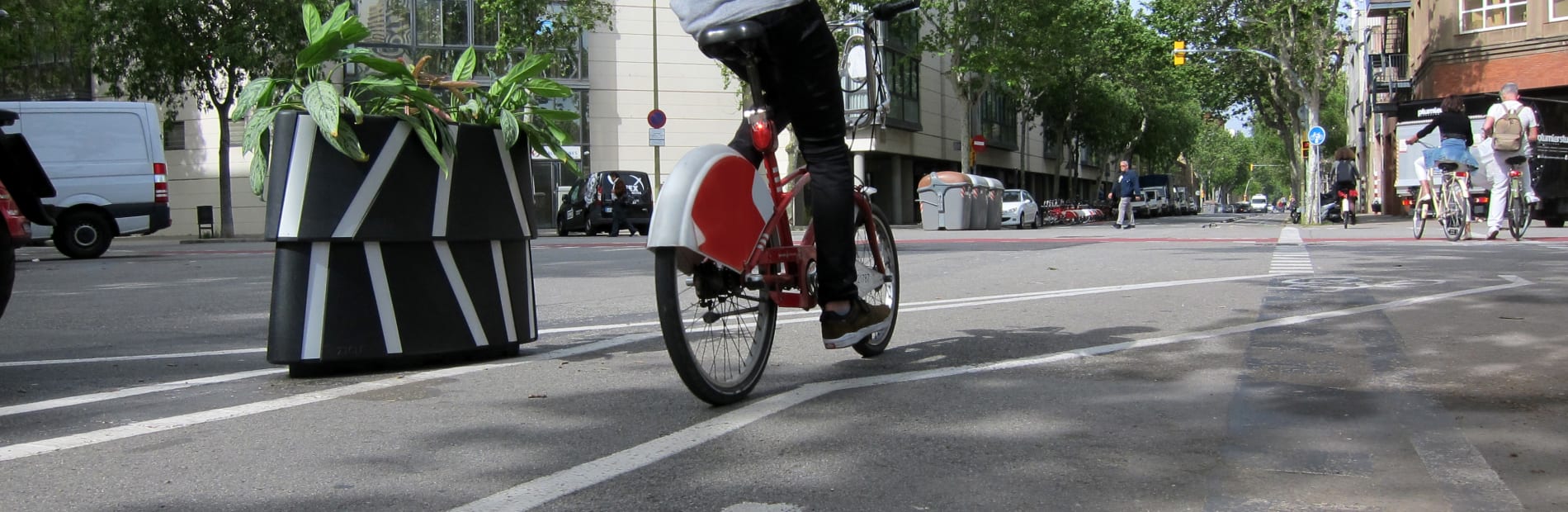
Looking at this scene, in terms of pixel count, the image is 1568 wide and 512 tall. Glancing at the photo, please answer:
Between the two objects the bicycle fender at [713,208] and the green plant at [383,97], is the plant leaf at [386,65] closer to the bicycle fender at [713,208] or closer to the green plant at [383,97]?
the green plant at [383,97]

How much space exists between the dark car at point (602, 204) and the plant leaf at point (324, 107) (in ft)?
70.2

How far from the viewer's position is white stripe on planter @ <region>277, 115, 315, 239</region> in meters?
4.65

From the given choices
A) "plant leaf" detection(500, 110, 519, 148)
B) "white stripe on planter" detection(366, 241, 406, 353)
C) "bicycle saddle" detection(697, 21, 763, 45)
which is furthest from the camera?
"plant leaf" detection(500, 110, 519, 148)

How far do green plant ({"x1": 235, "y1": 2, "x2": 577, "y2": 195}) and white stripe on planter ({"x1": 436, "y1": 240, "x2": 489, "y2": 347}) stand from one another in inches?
12.6

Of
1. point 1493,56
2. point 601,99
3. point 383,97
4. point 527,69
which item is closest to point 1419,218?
point 527,69

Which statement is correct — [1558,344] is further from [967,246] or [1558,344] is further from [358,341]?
[967,246]

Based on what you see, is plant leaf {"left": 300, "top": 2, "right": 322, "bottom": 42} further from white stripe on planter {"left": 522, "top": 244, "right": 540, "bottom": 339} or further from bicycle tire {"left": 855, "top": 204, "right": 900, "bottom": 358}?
bicycle tire {"left": 855, "top": 204, "right": 900, "bottom": 358}

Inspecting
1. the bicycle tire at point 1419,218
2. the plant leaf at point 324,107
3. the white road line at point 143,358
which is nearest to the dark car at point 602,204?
the bicycle tire at point 1419,218

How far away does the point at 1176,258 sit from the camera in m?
11.9

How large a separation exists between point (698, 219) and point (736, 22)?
0.61 m

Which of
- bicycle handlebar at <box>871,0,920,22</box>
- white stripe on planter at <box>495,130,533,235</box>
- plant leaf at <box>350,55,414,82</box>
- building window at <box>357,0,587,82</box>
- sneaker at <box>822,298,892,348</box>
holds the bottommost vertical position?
sneaker at <box>822,298,892,348</box>

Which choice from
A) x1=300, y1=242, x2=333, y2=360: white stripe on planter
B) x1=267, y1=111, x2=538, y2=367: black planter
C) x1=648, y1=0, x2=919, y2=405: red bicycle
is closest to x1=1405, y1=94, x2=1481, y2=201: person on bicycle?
x1=648, y1=0, x2=919, y2=405: red bicycle

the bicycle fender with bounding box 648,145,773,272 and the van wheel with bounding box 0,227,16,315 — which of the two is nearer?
the bicycle fender with bounding box 648,145,773,272

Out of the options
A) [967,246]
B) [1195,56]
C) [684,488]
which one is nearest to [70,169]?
[967,246]
